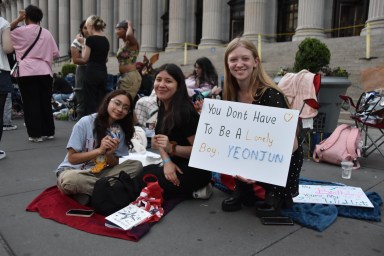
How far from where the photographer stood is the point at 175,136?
333 centimetres

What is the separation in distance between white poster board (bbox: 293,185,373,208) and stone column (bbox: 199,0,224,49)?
59.1ft

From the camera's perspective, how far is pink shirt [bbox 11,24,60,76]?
5551mm

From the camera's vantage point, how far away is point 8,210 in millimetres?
3141

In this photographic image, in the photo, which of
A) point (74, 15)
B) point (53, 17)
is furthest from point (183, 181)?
point (53, 17)

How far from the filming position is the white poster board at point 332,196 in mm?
3285

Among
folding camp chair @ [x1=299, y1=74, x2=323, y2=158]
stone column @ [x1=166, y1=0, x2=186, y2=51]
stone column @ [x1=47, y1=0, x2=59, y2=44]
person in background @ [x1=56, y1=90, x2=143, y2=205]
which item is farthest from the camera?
stone column @ [x1=47, y1=0, x2=59, y2=44]

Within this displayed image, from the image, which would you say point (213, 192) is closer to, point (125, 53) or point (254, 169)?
point (254, 169)

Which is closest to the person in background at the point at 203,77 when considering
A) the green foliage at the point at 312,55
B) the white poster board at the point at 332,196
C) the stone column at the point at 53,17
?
the green foliage at the point at 312,55

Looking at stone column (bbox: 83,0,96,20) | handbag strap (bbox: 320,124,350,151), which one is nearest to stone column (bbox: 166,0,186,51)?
stone column (bbox: 83,0,96,20)

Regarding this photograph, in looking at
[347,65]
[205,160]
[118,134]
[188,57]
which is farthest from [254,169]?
[188,57]

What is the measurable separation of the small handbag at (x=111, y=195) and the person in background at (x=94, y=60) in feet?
10.3

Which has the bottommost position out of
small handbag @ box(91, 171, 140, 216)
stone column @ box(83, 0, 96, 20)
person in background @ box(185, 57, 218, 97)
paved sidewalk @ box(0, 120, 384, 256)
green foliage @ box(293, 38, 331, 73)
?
paved sidewalk @ box(0, 120, 384, 256)

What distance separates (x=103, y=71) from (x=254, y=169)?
12.8 feet

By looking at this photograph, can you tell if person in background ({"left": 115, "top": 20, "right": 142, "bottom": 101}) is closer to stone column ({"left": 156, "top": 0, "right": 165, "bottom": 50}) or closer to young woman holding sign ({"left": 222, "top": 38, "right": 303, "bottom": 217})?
young woman holding sign ({"left": 222, "top": 38, "right": 303, "bottom": 217})
